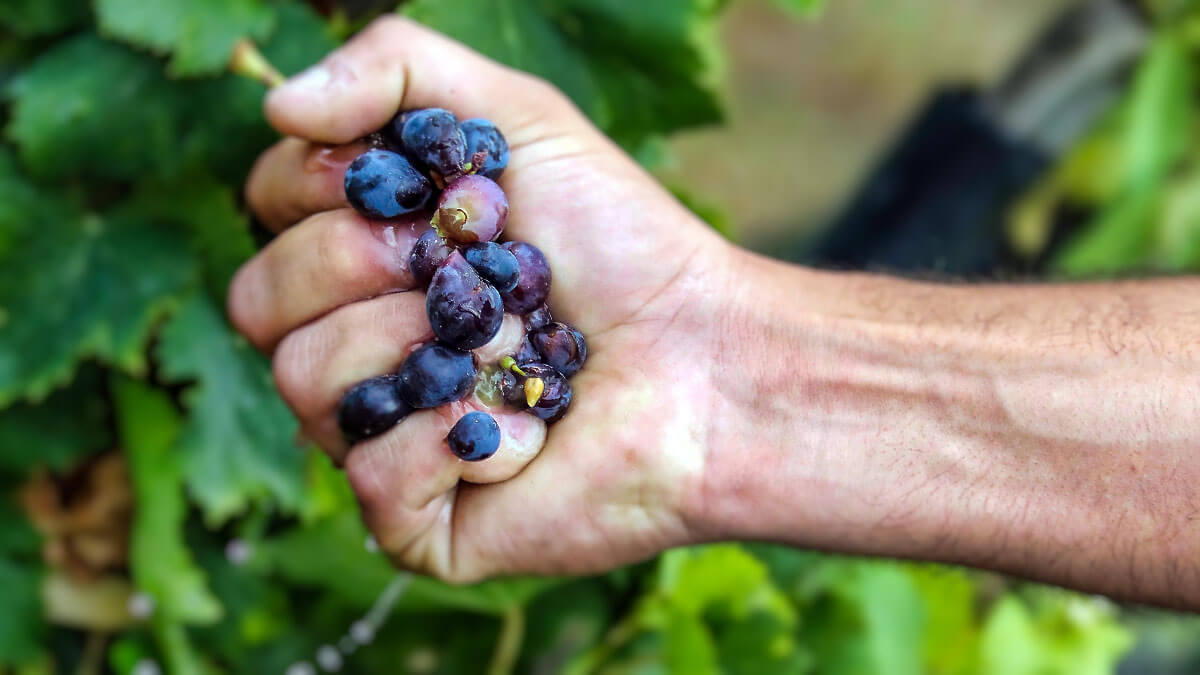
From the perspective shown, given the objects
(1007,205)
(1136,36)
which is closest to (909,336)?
(1007,205)

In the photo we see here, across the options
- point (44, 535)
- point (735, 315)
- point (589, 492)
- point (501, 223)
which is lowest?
point (44, 535)

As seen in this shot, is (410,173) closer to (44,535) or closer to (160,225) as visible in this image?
(160,225)

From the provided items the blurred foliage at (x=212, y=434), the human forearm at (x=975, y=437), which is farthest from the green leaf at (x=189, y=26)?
the human forearm at (x=975, y=437)

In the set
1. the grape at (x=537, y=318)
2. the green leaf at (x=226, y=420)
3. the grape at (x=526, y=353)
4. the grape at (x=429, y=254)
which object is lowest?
the green leaf at (x=226, y=420)

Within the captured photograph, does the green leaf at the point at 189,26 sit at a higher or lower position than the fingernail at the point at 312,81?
lower

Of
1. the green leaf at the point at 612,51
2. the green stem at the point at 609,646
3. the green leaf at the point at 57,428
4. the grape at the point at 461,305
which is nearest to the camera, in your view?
the grape at the point at 461,305

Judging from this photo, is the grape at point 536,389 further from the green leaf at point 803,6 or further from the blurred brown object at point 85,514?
the blurred brown object at point 85,514

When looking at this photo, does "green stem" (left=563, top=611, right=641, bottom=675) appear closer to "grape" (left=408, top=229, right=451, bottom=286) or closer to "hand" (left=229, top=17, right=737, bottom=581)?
"hand" (left=229, top=17, right=737, bottom=581)

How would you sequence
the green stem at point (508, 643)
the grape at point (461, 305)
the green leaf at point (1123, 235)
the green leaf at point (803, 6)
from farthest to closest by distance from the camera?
the green leaf at point (1123, 235) < the green stem at point (508, 643) < the green leaf at point (803, 6) < the grape at point (461, 305)

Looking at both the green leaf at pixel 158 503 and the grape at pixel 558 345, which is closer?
the grape at pixel 558 345
